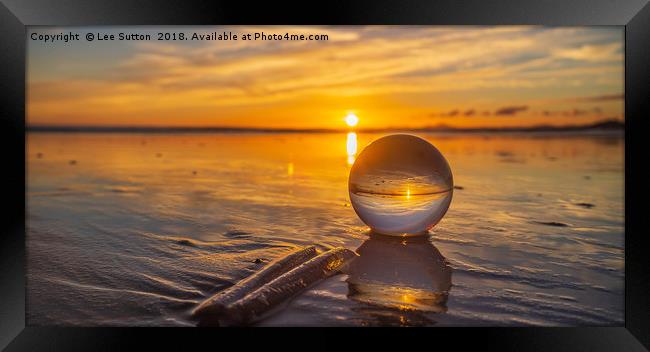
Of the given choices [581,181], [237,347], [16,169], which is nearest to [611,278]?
[237,347]

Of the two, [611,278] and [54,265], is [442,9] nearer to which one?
[611,278]

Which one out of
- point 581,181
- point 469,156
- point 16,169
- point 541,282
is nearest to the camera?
point 16,169

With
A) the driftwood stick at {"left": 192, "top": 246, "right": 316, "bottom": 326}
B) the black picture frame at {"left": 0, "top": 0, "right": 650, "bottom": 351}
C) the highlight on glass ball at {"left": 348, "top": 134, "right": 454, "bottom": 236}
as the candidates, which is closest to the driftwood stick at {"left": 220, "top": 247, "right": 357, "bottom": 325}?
the driftwood stick at {"left": 192, "top": 246, "right": 316, "bottom": 326}

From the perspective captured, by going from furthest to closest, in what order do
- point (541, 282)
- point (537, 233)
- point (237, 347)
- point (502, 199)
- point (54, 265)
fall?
point (502, 199)
point (537, 233)
point (54, 265)
point (541, 282)
point (237, 347)

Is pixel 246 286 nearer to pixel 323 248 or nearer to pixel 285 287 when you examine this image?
pixel 285 287

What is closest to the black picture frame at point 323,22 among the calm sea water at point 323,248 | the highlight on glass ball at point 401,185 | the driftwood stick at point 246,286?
the calm sea water at point 323,248

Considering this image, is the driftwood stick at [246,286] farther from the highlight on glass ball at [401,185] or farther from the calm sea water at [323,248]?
the highlight on glass ball at [401,185]

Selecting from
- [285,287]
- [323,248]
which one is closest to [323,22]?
[285,287]
